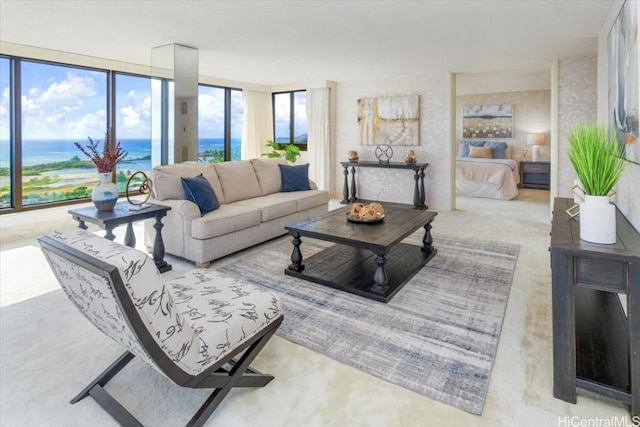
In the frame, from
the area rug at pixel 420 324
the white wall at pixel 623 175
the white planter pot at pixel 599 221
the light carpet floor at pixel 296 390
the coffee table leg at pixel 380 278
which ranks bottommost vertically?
the light carpet floor at pixel 296 390

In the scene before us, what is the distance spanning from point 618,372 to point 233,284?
6.20ft

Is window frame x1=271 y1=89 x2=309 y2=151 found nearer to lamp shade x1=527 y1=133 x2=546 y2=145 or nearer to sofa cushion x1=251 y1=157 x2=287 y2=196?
sofa cushion x1=251 y1=157 x2=287 y2=196

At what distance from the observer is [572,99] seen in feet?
Answer: 17.0

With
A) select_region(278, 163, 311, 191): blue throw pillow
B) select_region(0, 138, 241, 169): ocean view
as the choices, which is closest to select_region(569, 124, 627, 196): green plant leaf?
select_region(278, 163, 311, 191): blue throw pillow

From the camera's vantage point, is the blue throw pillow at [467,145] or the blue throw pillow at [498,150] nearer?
the blue throw pillow at [498,150]

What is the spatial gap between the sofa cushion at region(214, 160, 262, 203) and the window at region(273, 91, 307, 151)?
3.21 meters

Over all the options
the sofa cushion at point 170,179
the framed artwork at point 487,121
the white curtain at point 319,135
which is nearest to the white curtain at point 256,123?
the white curtain at point 319,135

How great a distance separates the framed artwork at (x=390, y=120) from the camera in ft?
21.2

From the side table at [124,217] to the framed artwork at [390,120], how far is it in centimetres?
448

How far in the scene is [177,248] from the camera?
3.67 metres

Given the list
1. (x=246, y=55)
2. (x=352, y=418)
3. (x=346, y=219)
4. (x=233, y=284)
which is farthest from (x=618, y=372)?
(x=246, y=55)

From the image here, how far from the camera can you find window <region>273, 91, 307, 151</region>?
7773 millimetres

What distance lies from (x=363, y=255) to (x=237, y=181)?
1866 mm

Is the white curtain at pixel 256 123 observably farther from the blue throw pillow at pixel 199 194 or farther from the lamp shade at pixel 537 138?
the lamp shade at pixel 537 138
